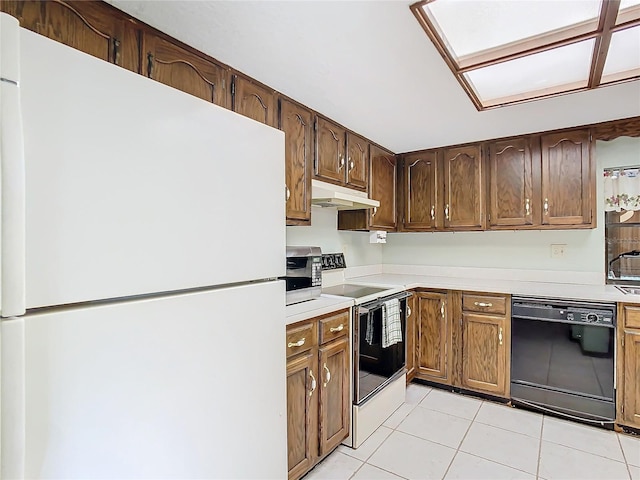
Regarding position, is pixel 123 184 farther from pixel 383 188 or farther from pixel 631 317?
pixel 631 317

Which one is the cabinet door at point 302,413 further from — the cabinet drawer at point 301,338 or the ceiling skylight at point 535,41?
the ceiling skylight at point 535,41

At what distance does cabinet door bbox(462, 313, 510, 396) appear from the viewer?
104 inches

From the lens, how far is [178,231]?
88cm

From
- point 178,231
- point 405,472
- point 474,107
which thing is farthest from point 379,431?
point 474,107

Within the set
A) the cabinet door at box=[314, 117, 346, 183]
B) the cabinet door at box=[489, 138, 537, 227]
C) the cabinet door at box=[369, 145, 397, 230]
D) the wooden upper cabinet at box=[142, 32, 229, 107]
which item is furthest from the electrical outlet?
the wooden upper cabinet at box=[142, 32, 229, 107]

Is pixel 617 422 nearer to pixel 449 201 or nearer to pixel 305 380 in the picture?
pixel 449 201

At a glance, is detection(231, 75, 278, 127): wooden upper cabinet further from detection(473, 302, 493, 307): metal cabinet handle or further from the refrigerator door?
detection(473, 302, 493, 307): metal cabinet handle

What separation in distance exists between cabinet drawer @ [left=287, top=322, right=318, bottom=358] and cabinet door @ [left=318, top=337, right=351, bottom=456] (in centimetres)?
11

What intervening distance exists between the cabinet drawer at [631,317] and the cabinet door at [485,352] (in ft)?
2.32

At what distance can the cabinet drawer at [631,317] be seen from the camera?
2227 millimetres

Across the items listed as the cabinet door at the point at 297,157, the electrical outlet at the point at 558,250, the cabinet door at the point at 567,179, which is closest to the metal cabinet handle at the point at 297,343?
the cabinet door at the point at 297,157

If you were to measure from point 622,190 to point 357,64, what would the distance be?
8.10 feet

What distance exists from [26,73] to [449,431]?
8.86ft

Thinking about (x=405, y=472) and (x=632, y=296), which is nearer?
(x=405, y=472)
